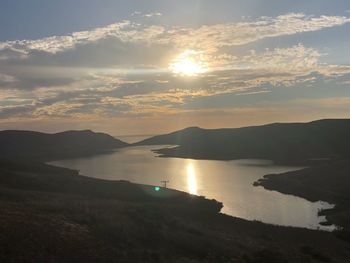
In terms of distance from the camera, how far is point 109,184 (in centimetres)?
7906

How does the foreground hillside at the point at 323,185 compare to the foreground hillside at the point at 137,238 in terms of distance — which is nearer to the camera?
the foreground hillside at the point at 137,238

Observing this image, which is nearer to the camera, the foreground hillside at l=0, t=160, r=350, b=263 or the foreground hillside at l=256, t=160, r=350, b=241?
the foreground hillside at l=0, t=160, r=350, b=263

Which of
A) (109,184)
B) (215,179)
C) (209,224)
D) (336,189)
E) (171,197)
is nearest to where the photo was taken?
(209,224)

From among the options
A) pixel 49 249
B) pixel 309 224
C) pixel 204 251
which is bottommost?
pixel 309 224

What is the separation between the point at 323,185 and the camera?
348 ft

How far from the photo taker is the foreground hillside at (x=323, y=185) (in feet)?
257

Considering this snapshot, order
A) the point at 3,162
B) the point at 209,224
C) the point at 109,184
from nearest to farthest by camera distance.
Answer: the point at 209,224 → the point at 109,184 → the point at 3,162

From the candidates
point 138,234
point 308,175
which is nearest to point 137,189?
point 138,234

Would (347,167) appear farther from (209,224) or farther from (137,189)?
(209,224)

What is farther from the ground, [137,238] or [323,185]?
[137,238]

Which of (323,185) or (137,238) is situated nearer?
(137,238)

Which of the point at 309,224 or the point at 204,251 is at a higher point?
the point at 204,251

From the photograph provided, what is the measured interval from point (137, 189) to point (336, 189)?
51.4 meters

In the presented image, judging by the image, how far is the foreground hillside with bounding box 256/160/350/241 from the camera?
257ft
